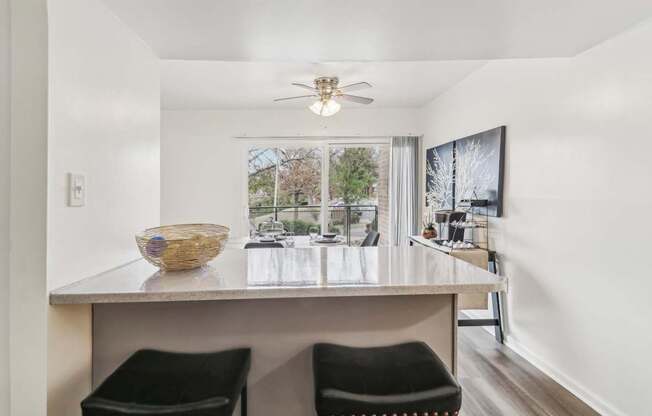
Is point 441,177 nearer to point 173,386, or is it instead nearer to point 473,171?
point 473,171

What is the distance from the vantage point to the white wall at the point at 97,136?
3.76 ft

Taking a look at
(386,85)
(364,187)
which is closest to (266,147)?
(364,187)

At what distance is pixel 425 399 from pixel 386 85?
349cm

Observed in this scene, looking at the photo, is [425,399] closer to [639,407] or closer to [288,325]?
[288,325]

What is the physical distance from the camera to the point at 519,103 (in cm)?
282

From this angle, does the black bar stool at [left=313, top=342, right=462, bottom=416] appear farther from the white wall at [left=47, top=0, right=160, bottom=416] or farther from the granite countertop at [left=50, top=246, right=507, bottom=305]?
the white wall at [left=47, top=0, right=160, bottom=416]

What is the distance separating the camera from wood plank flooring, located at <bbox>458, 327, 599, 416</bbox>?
82.5 inches

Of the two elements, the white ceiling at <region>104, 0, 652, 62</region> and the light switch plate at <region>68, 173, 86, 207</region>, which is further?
the white ceiling at <region>104, 0, 652, 62</region>

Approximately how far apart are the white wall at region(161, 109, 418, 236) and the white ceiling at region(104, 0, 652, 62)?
3012 millimetres

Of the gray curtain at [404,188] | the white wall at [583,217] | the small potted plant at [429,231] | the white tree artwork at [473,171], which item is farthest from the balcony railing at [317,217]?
the white wall at [583,217]

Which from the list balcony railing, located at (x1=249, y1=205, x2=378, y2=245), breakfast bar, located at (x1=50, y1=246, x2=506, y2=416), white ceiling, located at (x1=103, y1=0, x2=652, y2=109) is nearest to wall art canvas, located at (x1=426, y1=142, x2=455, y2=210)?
balcony railing, located at (x1=249, y1=205, x2=378, y2=245)

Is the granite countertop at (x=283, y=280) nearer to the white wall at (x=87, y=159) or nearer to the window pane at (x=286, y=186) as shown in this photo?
the white wall at (x=87, y=159)

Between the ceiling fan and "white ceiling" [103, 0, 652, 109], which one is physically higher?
the ceiling fan

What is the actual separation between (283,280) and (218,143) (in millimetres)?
4126
